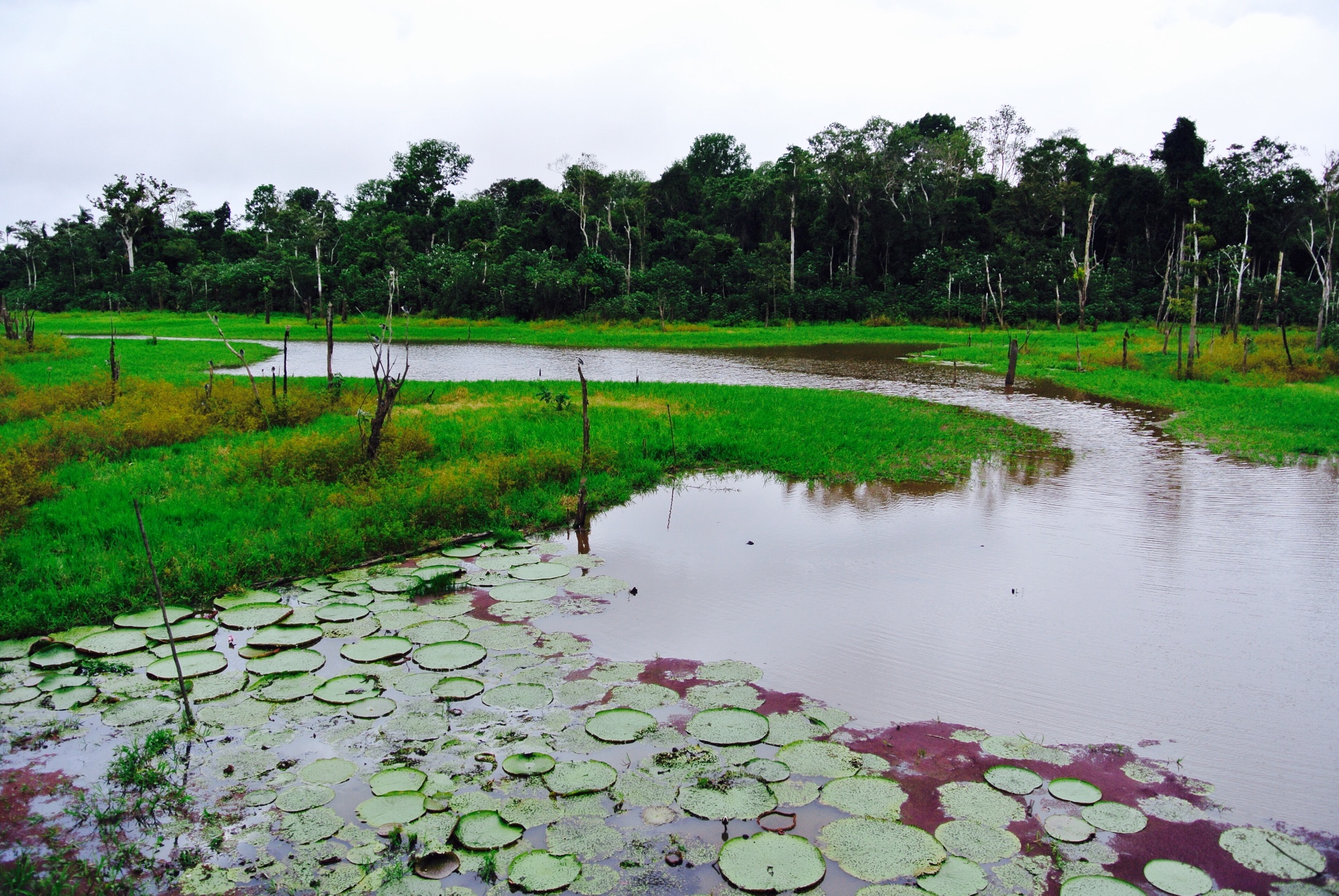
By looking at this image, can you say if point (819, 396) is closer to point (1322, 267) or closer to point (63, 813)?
point (63, 813)

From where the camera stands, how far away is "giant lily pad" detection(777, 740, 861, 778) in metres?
4.36

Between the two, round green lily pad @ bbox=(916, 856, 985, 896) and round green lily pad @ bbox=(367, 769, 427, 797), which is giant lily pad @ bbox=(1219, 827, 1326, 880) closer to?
round green lily pad @ bbox=(916, 856, 985, 896)

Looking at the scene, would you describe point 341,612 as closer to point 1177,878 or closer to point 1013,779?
point 1013,779

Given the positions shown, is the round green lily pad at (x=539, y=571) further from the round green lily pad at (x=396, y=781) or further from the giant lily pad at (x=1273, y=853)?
the giant lily pad at (x=1273, y=853)

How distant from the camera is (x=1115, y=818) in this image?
4000 millimetres

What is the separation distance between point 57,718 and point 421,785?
2474mm

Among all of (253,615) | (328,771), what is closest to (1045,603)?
(328,771)

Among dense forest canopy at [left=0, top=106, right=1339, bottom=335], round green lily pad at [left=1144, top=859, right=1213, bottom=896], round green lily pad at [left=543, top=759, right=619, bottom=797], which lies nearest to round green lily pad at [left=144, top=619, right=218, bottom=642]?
round green lily pad at [left=543, top=759, right=619, bottom=797]

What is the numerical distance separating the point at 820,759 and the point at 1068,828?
4.01 feet

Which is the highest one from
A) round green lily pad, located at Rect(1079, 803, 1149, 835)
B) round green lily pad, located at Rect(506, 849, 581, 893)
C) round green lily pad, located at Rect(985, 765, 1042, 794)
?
round green lily pad, located at Rect(985, 765, 1042, 794)

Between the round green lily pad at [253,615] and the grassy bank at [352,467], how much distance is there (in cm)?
51

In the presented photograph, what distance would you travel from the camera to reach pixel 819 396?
18219 mm

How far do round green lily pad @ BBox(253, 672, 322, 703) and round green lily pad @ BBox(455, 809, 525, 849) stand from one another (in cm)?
182

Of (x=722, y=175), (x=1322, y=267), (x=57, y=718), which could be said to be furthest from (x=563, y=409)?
(x=722, y=175)
